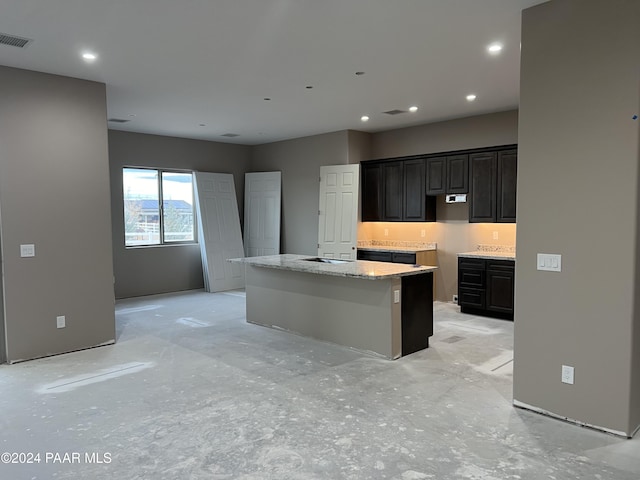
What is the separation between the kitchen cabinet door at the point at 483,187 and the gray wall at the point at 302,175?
87.9 inches

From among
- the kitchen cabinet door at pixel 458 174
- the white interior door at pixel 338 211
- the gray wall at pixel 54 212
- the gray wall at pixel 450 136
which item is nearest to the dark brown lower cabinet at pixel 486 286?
the kitchen cabinet door at pixel 458 174

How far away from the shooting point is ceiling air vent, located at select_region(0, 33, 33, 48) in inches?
145

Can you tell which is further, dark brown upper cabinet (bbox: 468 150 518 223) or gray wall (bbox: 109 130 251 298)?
gray wall (bbox: 109 130 251 298)

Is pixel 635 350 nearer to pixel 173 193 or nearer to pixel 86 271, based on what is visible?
pixel 86 271

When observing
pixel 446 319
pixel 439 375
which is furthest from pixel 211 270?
pixel 439 375

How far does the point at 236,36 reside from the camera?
3.72 meters

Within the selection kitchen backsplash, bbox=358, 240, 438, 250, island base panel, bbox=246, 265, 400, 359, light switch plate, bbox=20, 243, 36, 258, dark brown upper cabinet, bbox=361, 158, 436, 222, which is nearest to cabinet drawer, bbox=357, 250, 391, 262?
kitchen backsplash, bbox=358, 240, 438, 250

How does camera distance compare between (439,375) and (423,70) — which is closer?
(439,375)

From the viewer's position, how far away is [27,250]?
15.1ft

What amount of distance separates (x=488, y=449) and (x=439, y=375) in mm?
1319

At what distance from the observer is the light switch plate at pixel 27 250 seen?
15.0 ft

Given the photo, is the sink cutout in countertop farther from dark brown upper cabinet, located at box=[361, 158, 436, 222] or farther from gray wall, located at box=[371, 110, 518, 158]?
gray wall, located at box=[371, 110, 518, 158]

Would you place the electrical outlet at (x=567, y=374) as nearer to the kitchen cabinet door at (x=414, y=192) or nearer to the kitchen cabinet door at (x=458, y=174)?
the kitchen cabinet door at (x=458, y=174)

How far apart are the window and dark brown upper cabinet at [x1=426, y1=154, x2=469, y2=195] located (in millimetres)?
4723
